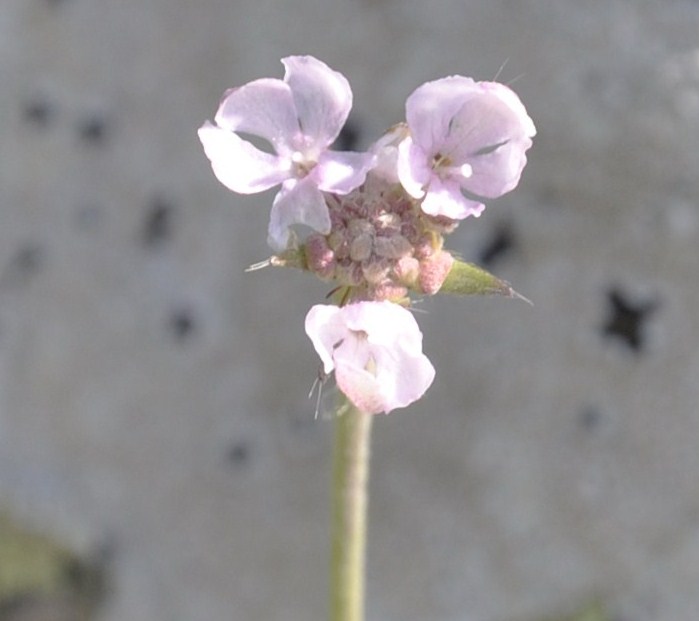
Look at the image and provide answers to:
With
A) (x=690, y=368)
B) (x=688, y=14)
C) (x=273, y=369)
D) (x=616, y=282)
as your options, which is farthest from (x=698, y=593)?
(x=688, y=14)

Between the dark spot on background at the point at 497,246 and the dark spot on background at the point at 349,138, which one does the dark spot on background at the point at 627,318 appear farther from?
the dark spot on background at the point at 349,138

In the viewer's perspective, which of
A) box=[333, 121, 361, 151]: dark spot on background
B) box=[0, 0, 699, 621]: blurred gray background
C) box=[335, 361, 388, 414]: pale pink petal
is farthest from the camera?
box=[333, 121, 361, 151]: dark spot on background

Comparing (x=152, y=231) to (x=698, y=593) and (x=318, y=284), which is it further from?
(x=698, y=593)

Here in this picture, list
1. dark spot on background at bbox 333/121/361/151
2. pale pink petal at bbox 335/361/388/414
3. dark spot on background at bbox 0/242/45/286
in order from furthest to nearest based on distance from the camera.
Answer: dark spot on background at bbox 0/242/45/286, dark spot on background at bbox 333/121/361/151, pale pink petal at bbox 335/361/388/414

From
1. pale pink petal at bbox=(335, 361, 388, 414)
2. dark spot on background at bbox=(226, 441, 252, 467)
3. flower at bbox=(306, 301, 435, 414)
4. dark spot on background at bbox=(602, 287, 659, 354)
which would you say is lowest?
pale pink petal at bbox=(335, 361, 388, 414)

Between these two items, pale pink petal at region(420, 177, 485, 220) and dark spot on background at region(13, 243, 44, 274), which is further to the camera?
dark spot on background at region(13, 243, 44, 274)

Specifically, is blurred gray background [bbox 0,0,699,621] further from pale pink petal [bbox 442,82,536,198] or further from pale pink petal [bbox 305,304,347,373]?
pale pink petal [bbox 305,304,347,373]

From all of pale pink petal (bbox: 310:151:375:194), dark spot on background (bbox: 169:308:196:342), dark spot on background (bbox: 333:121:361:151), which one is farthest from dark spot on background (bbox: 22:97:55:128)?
pale pink petal (bbox: 310:151:375:194)
